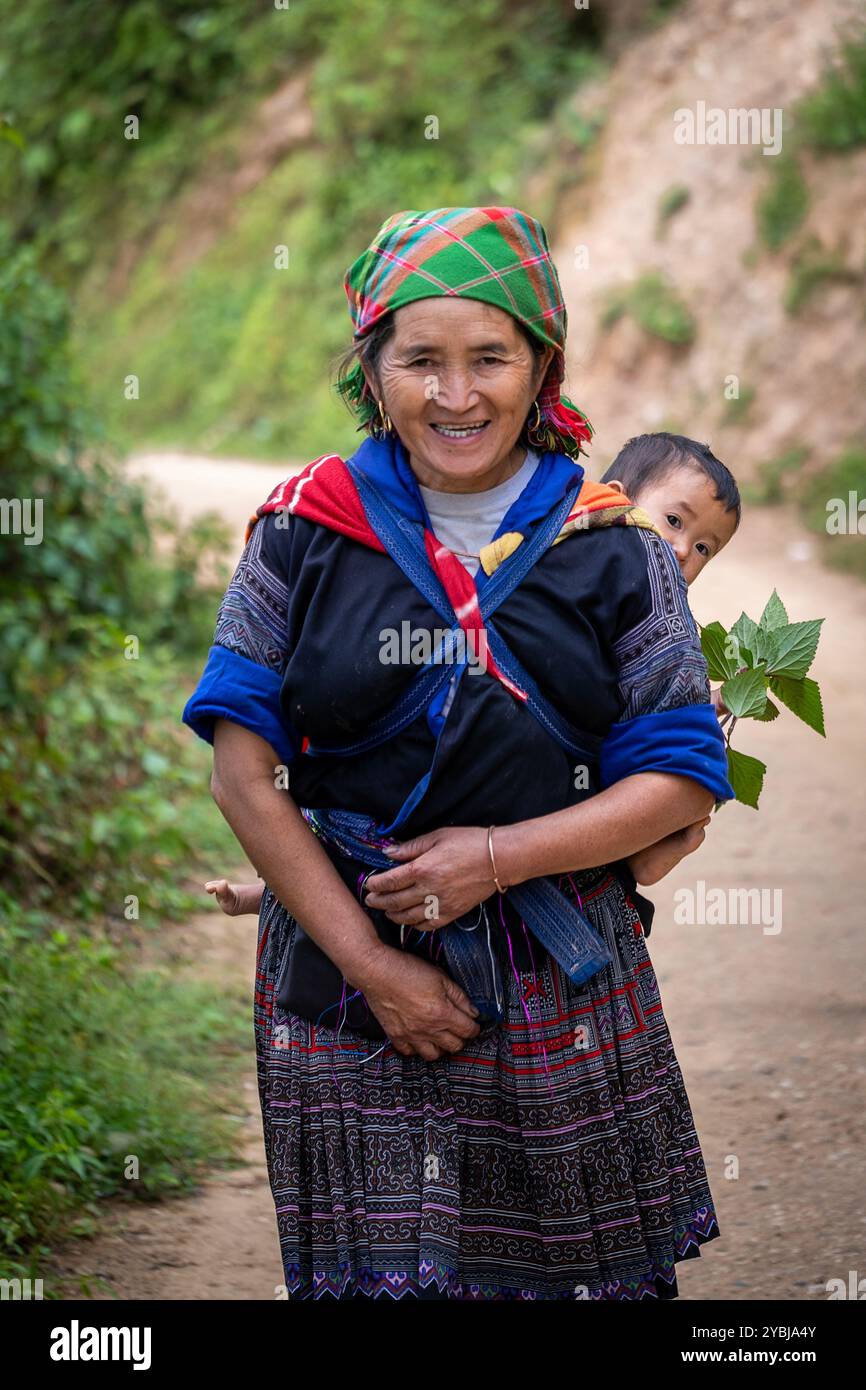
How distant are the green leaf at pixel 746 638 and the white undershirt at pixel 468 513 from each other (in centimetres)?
48

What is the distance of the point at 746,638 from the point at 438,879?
2.29 feet

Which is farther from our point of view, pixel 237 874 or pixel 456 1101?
pixel 237 874

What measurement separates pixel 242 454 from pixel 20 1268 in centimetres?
1212

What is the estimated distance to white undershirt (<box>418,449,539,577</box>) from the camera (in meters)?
2.17

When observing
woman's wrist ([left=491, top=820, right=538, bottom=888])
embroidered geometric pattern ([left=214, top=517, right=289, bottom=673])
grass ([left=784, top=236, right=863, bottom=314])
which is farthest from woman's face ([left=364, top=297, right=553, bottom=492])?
grass ([left=784, top=236, right=863, bottom=314])

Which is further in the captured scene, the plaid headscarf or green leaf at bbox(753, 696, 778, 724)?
green leaf at bbox(753, 696, 778, 724)

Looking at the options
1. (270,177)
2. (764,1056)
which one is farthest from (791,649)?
(270,177)

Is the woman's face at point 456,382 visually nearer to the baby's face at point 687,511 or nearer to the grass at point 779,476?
the baby's face at point 687,511

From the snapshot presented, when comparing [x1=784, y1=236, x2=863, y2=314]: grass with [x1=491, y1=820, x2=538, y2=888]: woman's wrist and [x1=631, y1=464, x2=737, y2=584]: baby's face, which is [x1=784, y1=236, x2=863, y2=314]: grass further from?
[x1=491, y1=820, x2=538, y2=888]: woman's wrist

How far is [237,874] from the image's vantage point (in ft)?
18.8

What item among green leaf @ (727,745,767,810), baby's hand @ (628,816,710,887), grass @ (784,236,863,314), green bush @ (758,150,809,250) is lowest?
baby's hand @ (628,816,710,887)

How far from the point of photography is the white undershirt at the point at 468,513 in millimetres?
2174

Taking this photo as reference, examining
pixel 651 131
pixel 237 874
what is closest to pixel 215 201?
pixel 651 131
